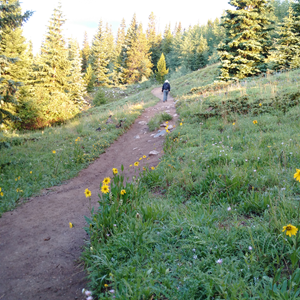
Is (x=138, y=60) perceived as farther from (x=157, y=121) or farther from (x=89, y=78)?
(x=157, y=121)

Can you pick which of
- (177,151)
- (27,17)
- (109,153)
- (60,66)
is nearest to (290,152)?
(177,151)

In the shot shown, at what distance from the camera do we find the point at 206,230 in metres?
2.63

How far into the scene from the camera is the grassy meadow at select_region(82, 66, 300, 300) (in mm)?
1982

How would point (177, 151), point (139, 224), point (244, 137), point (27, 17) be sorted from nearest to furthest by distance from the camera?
point (139, 224) → point (244, 137) → point (177, 151) → point (27, 17)

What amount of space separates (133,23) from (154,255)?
51.9 metres

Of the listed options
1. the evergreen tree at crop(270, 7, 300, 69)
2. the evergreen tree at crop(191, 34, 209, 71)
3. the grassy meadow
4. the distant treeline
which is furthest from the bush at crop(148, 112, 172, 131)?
the evergreen tree at crop(191, 34, 209, 71)

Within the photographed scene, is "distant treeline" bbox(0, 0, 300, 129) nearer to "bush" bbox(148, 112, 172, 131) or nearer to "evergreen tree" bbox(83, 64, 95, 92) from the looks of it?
"evergreen tree" bbox(83, 64, 95, 92)

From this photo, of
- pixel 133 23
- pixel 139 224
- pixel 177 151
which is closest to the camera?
pixel 139 224

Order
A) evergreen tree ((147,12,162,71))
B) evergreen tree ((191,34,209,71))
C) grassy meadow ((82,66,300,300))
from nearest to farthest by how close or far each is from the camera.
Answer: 1. grassy meadow ((82,66,300,300))
2. evergreen tree ((191,34,209,71))
3. evergreen tree ((147,12,162,71))

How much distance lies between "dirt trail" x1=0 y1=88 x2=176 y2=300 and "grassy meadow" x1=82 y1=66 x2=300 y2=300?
13.4 inches

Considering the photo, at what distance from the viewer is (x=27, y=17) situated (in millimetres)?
7320

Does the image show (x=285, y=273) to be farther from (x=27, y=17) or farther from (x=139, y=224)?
(x=27, y=17)

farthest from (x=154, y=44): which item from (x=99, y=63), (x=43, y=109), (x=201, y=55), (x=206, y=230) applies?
(x=206, y=230)

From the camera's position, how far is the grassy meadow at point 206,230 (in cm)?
198
